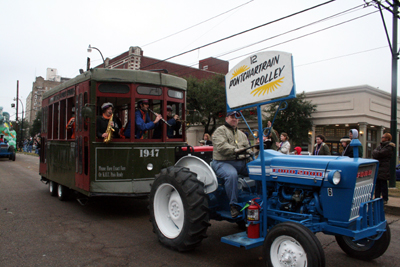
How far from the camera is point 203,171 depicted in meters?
4.58

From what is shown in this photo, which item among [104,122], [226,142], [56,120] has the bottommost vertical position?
[226,142]

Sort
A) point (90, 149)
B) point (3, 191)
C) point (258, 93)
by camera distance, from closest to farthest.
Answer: point (258, 93), point (90, 149), point (3, 191)

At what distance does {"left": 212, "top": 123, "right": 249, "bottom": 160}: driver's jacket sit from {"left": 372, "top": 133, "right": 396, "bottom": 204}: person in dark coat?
4560 millimetres

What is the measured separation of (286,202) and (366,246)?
4.34ft

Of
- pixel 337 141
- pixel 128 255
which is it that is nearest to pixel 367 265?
pixel 128 255

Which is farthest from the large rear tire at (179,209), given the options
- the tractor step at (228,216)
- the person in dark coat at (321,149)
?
the person in dark coat at (321,149)

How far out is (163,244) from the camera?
15.2 ft

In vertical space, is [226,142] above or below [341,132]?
below

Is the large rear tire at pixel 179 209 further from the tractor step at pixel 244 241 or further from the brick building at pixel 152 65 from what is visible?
the brick building at pixel 152 65

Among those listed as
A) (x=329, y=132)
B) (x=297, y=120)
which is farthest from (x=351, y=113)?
(x=297, y=120)

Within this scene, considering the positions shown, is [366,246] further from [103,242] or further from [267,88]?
[103,242]

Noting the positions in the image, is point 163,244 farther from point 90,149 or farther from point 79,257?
point 90,149

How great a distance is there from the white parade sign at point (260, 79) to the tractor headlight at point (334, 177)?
94cm

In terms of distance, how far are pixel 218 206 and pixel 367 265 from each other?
2055mm
